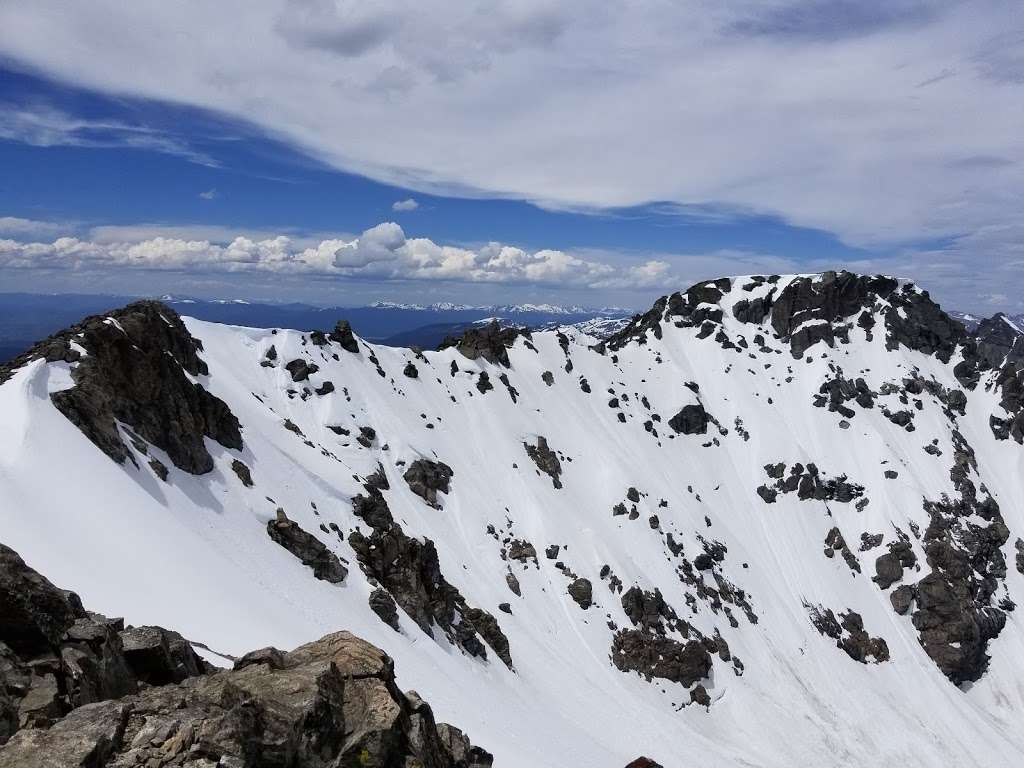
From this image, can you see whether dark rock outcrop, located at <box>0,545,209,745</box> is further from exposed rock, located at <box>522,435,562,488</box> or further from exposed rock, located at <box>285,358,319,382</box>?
exposed rock, located at <box>522,435,562,488</box>

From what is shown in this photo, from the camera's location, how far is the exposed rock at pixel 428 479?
75.2 meters

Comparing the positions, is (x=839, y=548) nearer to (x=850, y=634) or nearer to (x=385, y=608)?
(x=850, y=634)

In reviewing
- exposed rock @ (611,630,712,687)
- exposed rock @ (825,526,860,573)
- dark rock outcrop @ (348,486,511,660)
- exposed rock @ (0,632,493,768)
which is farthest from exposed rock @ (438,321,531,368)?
exposed rock @ (0,632,493,768)

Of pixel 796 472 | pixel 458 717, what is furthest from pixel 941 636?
pixel 458 717

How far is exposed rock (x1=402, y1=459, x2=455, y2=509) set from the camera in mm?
75188

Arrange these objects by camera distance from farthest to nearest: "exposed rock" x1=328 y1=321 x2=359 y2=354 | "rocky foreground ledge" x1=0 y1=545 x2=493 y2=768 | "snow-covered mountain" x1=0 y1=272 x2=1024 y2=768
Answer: "exposed rock" x1=328 y1=321 x2=359 y2=354, "snow-covered mountain" x1=0 y1=272 x2=1024 y2=768, "rocky foreground ledge" x1=0 y1=545 x2=493 y2=768

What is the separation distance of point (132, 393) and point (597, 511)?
209 ft

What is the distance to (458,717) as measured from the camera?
35.0 meters

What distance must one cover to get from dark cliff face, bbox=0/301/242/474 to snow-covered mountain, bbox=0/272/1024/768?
233 mm

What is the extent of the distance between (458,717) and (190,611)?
1643cm

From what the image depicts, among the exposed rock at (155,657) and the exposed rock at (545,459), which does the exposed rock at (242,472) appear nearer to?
the exposed rock at (155,657)

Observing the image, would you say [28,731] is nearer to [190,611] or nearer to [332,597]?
[190,611]

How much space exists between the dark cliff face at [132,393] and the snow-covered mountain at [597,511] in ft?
0.76

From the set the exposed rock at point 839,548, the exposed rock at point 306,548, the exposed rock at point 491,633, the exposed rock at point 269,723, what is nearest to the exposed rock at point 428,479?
the exposed rock at point 491,633
